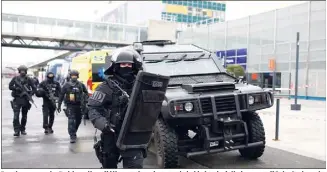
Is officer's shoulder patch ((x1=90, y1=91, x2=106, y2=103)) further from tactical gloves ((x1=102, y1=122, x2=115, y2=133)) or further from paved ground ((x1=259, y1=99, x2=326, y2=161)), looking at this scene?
paved ground ((x1=259, y1=99, x2=326, y2=161))

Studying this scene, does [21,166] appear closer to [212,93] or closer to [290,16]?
[212,93]

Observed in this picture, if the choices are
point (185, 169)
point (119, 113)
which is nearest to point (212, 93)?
point (185, 169)

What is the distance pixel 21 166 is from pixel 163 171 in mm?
2429

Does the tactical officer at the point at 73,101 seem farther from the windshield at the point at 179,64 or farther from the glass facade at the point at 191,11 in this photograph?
the glass facade at the point at 191,11

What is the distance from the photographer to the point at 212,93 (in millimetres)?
5613

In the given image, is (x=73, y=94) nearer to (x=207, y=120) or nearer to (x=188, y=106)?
(x=188, y=106)

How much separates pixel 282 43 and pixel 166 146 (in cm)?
2425

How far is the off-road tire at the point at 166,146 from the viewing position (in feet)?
17.5

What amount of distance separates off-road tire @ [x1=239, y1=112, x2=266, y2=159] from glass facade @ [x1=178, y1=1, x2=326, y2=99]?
1955 cm

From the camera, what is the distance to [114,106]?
3.69 meters

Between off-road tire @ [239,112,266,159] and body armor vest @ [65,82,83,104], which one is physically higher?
body armor vest @ [65,82,83,104]

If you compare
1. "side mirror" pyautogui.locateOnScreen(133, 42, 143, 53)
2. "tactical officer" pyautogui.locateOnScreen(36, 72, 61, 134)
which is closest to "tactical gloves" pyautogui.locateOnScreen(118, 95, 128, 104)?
"side mirror" pyautogui.locateOnScreen(133, 42, 143, 53)

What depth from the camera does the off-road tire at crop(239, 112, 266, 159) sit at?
588cm

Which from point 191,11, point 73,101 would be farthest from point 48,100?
point 191,11
